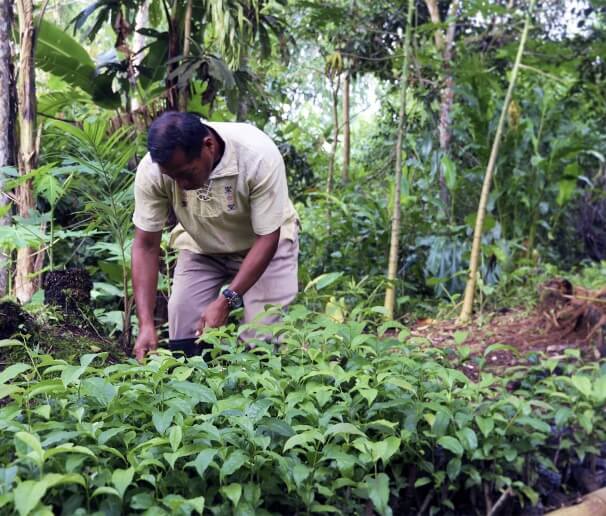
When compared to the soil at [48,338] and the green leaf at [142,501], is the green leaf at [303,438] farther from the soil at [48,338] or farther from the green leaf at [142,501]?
the soil at [48,338]

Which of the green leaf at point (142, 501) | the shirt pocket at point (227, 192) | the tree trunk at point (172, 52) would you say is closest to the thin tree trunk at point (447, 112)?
the tree trunk at point (172, 52)

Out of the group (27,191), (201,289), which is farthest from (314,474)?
(27,191)

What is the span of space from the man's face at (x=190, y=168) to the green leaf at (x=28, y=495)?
1847 mm

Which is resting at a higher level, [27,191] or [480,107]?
[480,107]

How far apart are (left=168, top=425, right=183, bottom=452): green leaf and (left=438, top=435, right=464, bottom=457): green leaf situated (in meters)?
0.96

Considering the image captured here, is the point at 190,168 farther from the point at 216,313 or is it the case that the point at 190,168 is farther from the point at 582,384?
the point at 582,384

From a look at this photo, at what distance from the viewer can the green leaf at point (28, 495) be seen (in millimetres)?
1620

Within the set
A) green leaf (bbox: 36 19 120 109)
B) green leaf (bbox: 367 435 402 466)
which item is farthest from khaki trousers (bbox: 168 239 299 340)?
green leaf (bbox: 36 19 120 109)

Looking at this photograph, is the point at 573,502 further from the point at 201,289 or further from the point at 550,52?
the point at 550,52

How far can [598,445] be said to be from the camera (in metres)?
3.39

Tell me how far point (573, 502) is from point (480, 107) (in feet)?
16.4

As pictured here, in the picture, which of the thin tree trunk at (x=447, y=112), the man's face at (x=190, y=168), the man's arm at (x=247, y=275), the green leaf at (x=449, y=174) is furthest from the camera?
the thin tree trunk at (x=447, y=112)

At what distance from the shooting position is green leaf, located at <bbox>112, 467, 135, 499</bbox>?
183 cm

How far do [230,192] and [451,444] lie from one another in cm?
167
